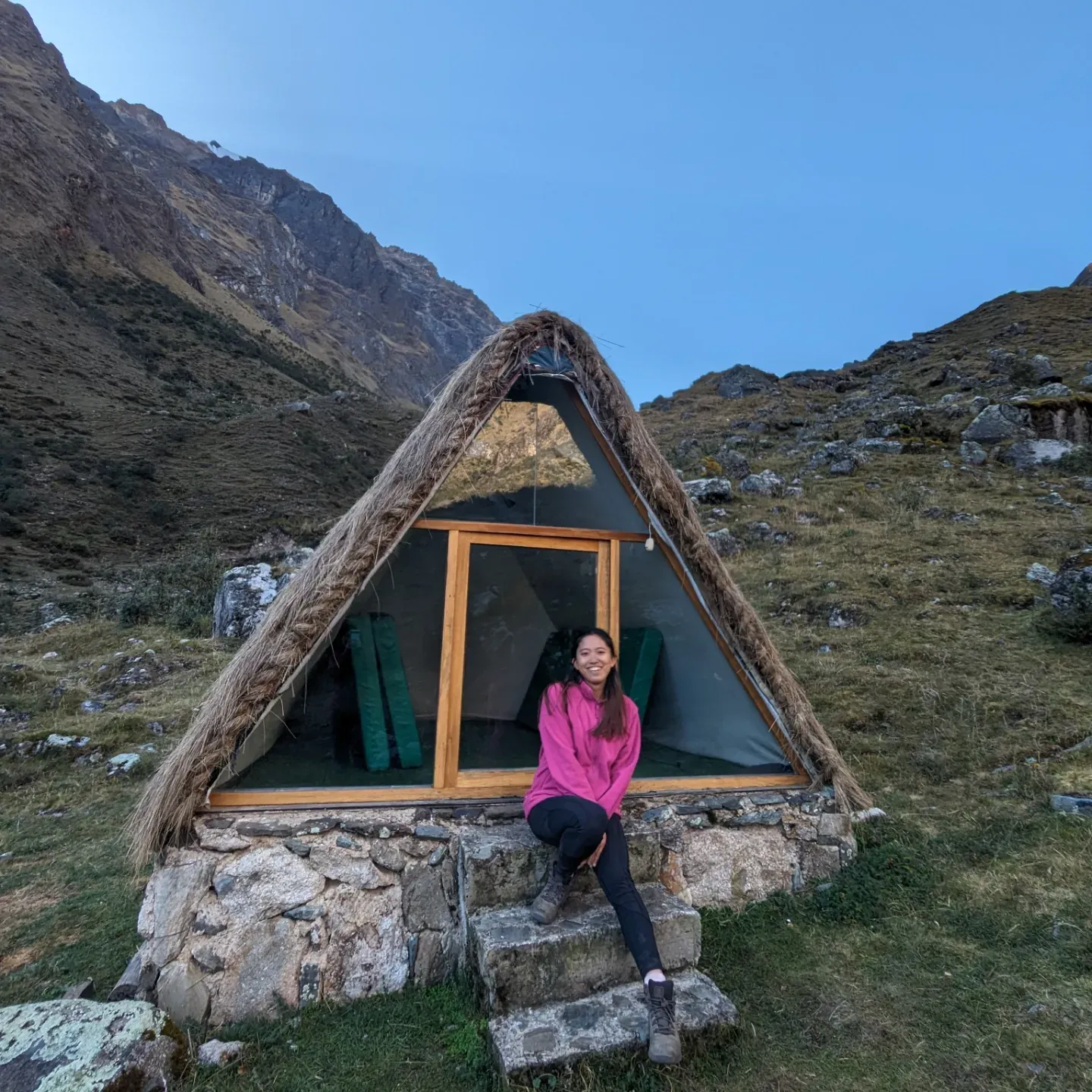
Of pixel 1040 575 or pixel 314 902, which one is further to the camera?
pixel 1040 575

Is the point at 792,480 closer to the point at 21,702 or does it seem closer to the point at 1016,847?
the point at 1016,847

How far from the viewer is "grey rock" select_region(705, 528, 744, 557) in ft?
40.5

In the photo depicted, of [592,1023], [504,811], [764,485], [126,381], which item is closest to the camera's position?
[592,1023]

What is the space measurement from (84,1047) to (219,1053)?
55cm

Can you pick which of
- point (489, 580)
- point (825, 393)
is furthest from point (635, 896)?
point (825, 393)

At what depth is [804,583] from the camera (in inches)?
399

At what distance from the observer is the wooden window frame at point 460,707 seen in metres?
3.53

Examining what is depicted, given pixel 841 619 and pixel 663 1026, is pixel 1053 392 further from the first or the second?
pixel 663 1026

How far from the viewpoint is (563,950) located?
2.88m

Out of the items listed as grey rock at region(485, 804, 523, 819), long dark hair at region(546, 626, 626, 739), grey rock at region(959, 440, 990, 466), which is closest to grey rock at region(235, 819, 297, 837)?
grey rock at region(485, 804, 523, 819)

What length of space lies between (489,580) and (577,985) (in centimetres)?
225

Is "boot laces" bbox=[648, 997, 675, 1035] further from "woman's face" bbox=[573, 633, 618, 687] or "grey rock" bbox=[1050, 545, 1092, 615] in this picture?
"grey rock" bbox=[1050, 545, 1092, 615]

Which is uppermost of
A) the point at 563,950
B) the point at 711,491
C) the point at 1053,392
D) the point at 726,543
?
the point at 1053,392

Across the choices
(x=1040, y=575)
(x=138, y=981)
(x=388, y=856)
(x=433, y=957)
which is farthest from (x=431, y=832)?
(x=1040, y=575)
